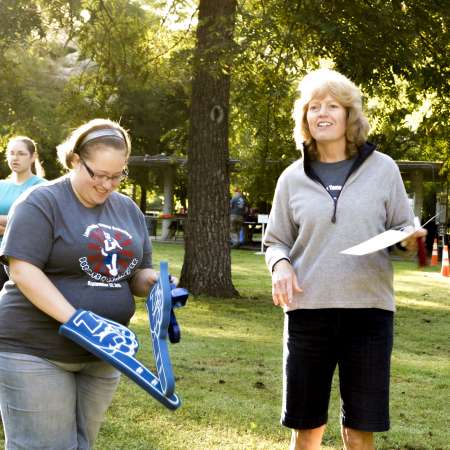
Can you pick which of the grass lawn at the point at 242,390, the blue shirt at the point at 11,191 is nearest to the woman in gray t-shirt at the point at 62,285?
the grass lawn at the point at 242,390

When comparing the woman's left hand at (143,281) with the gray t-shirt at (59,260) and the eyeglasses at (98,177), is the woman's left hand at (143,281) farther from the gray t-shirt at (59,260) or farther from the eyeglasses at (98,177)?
the eyeglasses at (98,177)

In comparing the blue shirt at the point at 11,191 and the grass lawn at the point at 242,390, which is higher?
the blue shirt at the point at 11,191

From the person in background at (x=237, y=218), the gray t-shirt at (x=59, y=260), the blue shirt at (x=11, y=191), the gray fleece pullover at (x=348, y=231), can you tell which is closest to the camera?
the gray t-shirt at (x=59, y=260)

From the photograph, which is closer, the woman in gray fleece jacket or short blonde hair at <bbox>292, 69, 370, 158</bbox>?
the woman in gray fleece jacket

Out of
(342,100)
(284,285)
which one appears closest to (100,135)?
(284,285)

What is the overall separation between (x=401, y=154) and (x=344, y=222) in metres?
33.9

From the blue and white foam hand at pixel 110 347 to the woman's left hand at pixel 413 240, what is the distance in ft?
3.85

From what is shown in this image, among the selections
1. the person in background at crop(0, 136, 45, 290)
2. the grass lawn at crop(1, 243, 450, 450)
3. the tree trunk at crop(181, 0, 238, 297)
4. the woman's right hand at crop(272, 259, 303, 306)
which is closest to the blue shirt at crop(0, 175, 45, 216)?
the person in background at crop(0, 136, 45, 290)

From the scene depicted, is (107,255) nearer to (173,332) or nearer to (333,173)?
(173,332)

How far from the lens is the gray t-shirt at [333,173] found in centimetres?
347

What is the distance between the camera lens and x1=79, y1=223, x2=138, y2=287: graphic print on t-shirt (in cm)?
303

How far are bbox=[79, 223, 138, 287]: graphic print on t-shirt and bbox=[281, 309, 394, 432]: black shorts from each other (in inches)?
32.3

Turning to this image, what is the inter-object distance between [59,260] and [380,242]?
126cm

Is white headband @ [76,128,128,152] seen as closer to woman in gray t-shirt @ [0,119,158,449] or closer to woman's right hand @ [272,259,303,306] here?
woman in gray t-shirt @ [0,119,158,449]
